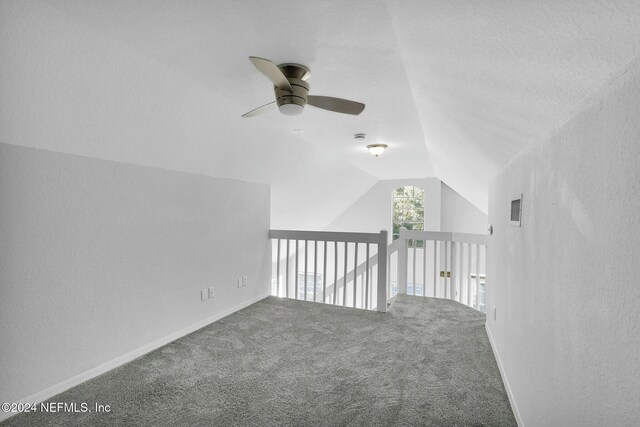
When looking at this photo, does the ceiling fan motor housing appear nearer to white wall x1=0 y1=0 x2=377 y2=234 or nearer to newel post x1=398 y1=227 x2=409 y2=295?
white wall x1=0 y1=0 x2=377 y2=234

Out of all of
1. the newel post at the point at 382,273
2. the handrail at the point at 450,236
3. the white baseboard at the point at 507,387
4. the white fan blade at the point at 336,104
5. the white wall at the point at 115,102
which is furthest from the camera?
the handrail at the point at 450,236

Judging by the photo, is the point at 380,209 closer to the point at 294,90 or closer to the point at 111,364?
the point at 294,90

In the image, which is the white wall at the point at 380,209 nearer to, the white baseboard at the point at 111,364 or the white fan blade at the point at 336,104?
the white baseboard at the point at 111,364

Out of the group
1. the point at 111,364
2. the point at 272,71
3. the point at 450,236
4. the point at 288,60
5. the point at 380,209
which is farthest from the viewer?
the point at 380,209

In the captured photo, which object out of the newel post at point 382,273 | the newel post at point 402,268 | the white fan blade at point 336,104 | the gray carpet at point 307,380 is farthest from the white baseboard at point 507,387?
the white fan blade at point 336,104

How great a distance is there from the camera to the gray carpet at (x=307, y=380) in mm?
1868

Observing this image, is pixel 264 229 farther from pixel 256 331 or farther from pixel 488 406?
pixel 488 406

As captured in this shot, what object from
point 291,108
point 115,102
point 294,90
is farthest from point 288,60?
point 115,102

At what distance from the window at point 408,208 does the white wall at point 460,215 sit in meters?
0.54

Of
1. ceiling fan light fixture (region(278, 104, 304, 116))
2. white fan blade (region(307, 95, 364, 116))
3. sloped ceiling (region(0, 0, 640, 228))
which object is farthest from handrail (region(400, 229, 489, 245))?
ceiling fan light fixture (region(278, 104, 304, 116))

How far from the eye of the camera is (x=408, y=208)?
813 cm

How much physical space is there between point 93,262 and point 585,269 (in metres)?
Answer: 2.79

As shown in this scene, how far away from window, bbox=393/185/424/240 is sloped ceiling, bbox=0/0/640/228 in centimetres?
498

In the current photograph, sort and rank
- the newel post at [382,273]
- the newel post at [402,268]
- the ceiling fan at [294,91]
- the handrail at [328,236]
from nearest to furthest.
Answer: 1. the ceiling fan at [294,91]
2. the newel post at [382,273]
3. the handrail at [328,236]
4. the newel post at [402,268]
